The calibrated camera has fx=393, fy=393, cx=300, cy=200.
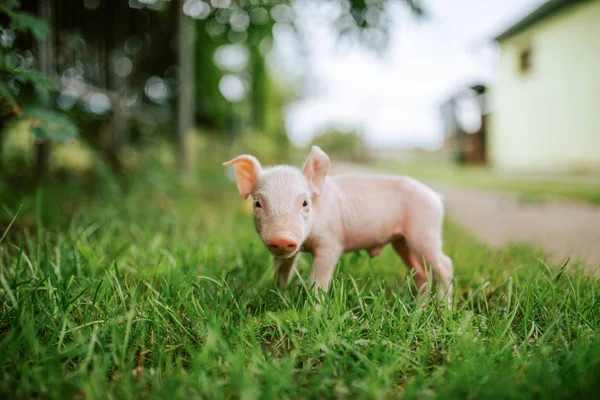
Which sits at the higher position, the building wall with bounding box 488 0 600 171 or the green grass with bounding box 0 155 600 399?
the building wall with bounding box 488 0 600 171

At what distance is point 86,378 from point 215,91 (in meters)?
7.92

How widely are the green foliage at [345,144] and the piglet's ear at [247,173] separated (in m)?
17.1

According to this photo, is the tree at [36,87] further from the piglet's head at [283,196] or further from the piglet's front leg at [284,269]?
the piglet's front leg at [284,269]

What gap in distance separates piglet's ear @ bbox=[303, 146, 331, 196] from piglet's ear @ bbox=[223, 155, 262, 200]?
8.4 inches

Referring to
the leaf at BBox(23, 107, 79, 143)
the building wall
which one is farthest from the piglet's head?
the building wall

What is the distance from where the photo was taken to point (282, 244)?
1.41m

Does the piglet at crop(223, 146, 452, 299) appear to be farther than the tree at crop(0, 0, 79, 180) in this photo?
No

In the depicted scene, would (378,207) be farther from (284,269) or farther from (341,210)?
(284,269)

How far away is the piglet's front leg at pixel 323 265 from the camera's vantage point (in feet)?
5.51

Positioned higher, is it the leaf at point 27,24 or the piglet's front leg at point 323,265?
the leaf at point 27,24

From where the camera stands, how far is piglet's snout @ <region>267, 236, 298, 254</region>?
141cm

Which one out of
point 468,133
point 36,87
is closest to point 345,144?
point 468,133

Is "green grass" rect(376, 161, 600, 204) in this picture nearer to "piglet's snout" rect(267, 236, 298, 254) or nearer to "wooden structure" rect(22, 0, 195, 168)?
"piglet's snout" rect(267, 236, 298, 254)

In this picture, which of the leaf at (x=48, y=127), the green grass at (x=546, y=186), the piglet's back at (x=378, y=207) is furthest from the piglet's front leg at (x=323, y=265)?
the green grass at (x=546, y=186)
